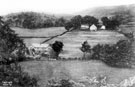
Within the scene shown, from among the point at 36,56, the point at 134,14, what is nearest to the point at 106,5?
the point at 134,14

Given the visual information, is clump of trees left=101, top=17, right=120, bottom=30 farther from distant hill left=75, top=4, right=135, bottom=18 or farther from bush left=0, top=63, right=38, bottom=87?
bush left=0, top=63, right=38, bottom=87

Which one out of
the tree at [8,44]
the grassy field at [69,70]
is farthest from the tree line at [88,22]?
the tree at [8,44]

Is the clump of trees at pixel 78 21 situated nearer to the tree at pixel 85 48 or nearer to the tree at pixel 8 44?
the tree at pixel 85 48

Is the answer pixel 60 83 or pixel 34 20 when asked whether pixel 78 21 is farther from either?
pixel 60 83

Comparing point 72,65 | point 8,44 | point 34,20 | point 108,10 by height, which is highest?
point 108,10

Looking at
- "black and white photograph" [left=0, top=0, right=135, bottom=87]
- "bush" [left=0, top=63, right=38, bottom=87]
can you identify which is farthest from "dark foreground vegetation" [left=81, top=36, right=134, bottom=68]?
"bush" [left=0, top=63, right=38, bottom=87]

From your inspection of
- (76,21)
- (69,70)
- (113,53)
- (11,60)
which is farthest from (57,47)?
(113,53)
